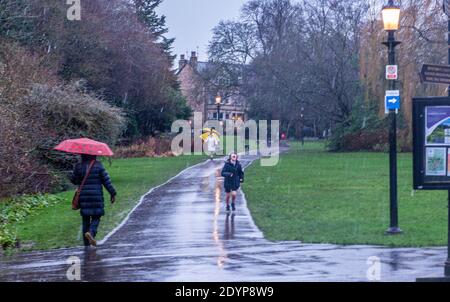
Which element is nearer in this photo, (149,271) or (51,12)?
(149,271)

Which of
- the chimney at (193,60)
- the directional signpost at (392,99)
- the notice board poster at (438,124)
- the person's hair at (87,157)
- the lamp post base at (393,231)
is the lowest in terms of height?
the lamp post base at (393,231)

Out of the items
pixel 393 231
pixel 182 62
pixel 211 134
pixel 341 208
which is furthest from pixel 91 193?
pixel 182 62

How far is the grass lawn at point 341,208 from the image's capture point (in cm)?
1570

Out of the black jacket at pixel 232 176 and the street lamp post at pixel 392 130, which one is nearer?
the street lamp post at pixel 392 130

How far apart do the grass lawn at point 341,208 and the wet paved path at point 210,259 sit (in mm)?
906

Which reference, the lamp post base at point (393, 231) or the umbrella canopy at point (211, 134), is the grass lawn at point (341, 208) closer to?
the lamp post base at point (393, 231)

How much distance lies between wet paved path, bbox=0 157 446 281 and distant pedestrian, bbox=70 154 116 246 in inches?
19.1

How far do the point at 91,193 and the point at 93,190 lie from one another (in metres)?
0.07

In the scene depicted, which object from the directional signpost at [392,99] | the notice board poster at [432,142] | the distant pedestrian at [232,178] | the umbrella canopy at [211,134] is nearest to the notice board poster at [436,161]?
the notice board poster at [432,142]

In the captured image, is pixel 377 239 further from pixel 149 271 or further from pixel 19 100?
pixel 19 100

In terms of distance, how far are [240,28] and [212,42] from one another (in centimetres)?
319

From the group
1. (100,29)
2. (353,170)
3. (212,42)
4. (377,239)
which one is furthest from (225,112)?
(377,239)

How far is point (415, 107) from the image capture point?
1102cm

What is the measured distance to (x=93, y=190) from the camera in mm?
14305
